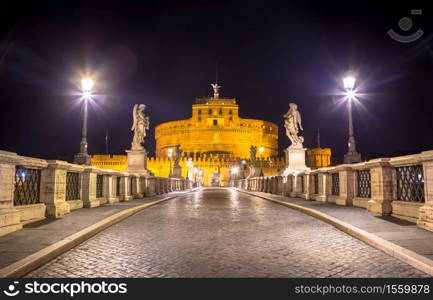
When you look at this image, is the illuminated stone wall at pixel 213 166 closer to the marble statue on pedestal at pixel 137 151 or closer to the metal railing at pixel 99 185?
the marble statue on pedestal at pixel 137 151

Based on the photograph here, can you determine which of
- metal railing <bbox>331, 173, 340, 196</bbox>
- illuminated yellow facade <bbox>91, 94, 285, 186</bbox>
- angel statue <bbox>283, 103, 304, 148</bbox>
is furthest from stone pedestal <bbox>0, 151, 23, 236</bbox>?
illuminated yellow facade <bbox>91, 94, 285, 186</bbox>

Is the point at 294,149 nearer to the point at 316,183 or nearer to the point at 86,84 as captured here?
the point at 316,183

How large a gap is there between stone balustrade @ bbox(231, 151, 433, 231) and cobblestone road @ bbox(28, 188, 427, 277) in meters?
1.71

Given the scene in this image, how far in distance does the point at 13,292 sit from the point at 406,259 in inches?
170

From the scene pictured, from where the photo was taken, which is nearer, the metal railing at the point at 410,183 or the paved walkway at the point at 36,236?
A: the paved walkway at the point at 36,236

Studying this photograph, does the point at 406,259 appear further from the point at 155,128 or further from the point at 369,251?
the point at 155,128

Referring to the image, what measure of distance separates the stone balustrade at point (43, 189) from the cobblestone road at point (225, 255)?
1688 millimetres

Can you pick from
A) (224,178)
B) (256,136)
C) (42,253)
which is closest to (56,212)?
(42,253)

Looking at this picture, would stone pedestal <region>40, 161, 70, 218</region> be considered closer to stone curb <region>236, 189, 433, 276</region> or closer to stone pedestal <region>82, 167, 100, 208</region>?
stone pedestal <region>82, 167, 100, 208</region>

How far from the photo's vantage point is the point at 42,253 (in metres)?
4.61

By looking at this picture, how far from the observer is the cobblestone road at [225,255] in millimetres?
4086

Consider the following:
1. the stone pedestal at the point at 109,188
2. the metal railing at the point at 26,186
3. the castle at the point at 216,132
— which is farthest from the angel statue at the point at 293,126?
the castle at the point at 216,132

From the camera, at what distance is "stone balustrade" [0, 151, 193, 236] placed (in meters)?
6.34

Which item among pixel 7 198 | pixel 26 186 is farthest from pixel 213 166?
pixel 7 198
